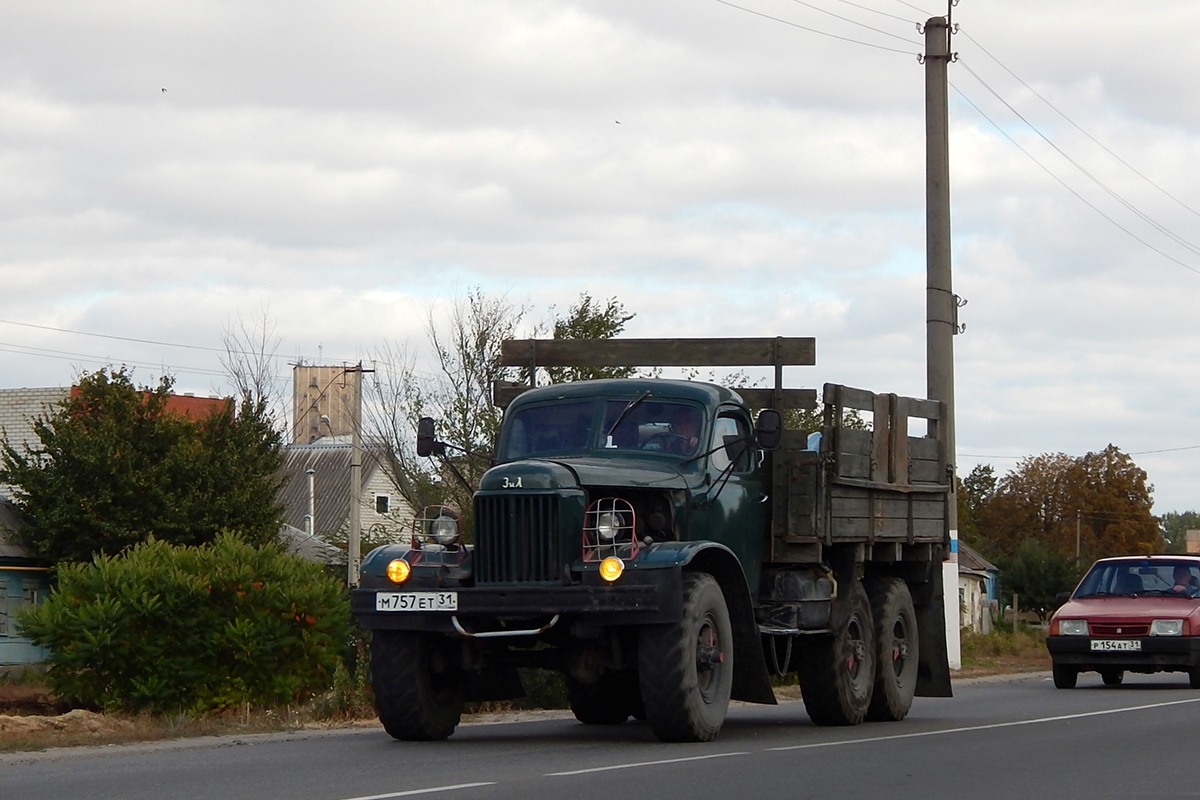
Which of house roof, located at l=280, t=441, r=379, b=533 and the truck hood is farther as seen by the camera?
house roof, located at l=280, t=441, r=379, b=533

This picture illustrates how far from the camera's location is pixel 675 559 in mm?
12547

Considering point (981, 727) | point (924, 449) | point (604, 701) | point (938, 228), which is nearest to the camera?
point (981, 727)

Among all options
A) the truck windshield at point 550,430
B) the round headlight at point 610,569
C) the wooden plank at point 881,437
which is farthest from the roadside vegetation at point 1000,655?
the round headlight at point 610,569

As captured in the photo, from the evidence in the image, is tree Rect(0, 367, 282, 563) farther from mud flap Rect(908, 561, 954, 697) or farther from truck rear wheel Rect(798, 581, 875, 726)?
truck rear wheel Rect(798, 581, 875, 726)

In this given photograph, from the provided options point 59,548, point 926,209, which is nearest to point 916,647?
point 926,209

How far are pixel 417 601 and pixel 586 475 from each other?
1480 millimetres

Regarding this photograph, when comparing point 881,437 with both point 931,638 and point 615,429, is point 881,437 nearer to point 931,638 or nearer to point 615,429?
point 931,638

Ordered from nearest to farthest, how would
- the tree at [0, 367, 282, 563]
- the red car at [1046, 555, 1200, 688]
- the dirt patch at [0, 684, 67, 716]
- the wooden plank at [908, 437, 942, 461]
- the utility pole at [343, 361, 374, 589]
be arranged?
the wooden plank at [908, 437, 942, 461] → the dirt patch at [0, 684, 67, 716] → the red car at [1046, 555, 1200, 688] → the utility pole at [343, 361, 374, 589] → the tree at [0, 367, 282, 563]

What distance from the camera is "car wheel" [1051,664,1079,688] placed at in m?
22.8

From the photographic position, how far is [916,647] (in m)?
17.1

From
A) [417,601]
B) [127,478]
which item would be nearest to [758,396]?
[417,601]

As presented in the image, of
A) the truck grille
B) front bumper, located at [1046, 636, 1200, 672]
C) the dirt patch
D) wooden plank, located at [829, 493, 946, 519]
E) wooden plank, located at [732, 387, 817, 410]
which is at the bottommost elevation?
the dirt patch

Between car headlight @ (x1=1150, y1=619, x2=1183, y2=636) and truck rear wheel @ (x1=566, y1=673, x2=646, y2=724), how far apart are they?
883 centimetres

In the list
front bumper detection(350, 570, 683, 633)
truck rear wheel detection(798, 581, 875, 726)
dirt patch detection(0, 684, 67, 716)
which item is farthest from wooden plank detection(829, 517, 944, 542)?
dirt patch detection(0, 684, 67, 716)
